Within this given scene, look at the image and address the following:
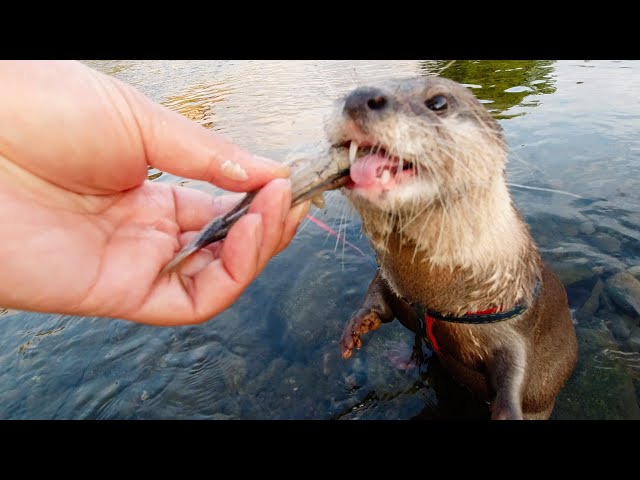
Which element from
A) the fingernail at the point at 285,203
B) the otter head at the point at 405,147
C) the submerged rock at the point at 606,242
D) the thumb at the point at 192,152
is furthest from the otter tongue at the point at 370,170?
the submerged rock at the point at 606,242

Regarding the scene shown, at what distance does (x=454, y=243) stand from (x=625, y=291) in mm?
2815

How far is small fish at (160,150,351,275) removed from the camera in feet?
6.76

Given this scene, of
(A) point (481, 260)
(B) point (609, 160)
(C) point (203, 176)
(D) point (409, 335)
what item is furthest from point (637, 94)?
(C) point (203, 176)

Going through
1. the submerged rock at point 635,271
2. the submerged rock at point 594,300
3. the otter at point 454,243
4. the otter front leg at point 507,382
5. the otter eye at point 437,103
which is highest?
the otter eye at point 437,103

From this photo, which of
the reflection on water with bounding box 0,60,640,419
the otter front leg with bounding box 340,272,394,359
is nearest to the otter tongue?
the reflection on water with bounding box 0,60,640,419

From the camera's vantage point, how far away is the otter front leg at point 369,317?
349cm

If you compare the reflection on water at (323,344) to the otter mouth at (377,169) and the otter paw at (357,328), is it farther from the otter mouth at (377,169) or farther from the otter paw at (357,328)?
the otter mouth at (377,169)

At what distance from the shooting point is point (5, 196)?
2.06m

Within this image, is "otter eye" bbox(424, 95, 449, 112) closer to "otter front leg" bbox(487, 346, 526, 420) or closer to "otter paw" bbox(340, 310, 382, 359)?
"otter front leg" bbox(487, 346, 526, 420)

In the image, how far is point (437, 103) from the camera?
7.59 feet

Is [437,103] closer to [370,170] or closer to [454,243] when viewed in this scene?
[370,170]

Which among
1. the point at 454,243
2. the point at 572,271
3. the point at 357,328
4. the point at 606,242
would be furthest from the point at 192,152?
the point at 606,242

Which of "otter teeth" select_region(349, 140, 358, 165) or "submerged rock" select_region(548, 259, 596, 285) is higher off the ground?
"otter teeth" select_region(349, 140, 358, 165)

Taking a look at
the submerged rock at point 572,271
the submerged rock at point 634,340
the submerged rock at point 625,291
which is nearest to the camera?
the submerged rock at point 634,340
